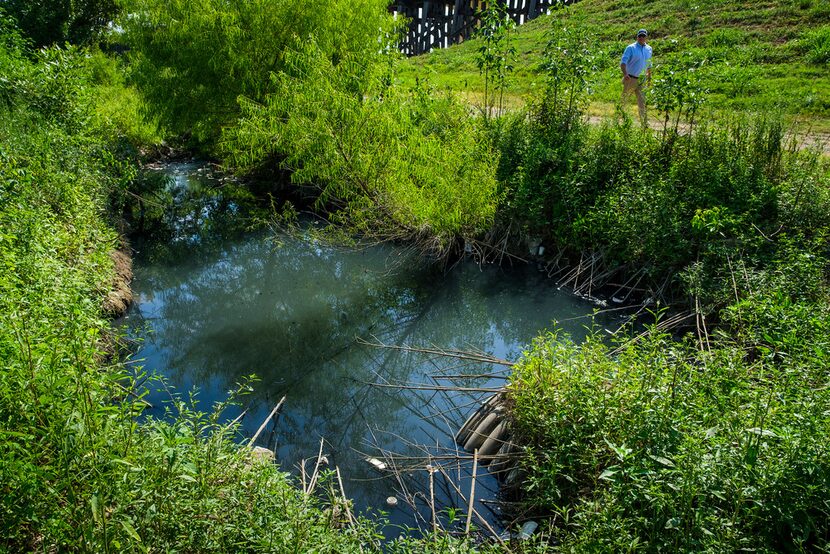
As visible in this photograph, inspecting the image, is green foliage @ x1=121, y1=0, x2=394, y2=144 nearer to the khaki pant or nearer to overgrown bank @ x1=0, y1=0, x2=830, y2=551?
overgrown bank @ x1=0, y1=0, x2=830, y2=551

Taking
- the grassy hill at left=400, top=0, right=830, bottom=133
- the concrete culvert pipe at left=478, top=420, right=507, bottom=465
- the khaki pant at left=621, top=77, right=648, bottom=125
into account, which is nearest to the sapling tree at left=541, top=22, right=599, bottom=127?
the grassy hill at left=400, top=0, right=830, bottom=133

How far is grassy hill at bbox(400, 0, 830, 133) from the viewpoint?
32.9 ft

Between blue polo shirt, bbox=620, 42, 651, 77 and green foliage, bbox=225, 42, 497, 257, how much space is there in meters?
2.88

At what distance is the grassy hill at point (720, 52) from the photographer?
395 inches

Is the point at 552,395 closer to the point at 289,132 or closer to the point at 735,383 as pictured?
the point at 735,383

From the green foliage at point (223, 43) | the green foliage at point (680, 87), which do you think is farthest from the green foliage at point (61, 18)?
the green foliage at point (680, 87)

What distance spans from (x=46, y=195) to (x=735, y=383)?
7623 millimetres

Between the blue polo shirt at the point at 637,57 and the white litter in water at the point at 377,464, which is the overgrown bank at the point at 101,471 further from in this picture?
the blue polo shirt at the point at 637,57

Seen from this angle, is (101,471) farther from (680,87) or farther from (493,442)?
(680,87)

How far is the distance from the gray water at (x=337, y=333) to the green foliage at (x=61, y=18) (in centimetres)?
1589

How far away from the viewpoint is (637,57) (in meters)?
9.94

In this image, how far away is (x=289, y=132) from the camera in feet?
30.7

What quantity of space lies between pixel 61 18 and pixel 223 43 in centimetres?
1579

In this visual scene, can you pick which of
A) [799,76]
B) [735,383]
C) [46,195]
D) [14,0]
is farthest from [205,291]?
[14,0]
